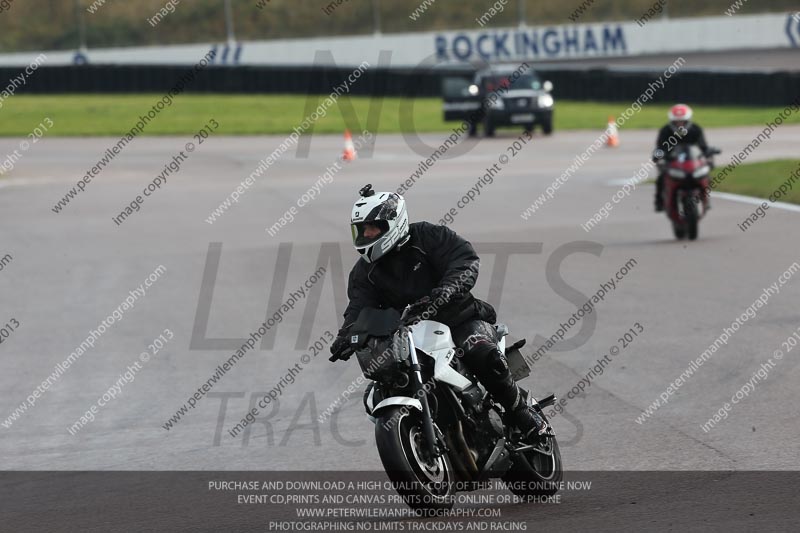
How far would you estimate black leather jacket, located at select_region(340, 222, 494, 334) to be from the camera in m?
6.95

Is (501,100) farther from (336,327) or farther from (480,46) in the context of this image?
(336,327)

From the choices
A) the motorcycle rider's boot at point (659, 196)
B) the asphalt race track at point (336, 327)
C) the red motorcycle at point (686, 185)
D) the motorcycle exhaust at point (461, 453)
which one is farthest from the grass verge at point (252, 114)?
the motorcycle exhaust at point (461, 453)

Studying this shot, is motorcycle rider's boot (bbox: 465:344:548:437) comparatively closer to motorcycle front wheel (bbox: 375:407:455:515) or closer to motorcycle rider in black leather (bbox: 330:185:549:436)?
motorcycle rider in black leather (bbox: 330:185:549:436)

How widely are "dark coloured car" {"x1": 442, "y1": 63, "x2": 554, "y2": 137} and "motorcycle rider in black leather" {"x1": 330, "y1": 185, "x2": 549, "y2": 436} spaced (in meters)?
34.5

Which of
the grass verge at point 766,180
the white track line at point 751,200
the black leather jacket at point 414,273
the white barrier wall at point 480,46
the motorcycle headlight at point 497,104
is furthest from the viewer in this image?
the white barrier wall at point 480,46

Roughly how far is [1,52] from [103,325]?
5136 centimetres

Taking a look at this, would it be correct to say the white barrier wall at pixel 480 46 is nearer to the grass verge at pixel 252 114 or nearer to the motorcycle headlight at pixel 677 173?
the grass verge at pixel 252 114

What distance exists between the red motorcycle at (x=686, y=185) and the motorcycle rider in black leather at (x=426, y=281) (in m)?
11.3

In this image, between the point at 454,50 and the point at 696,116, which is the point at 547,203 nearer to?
the point at 696,116

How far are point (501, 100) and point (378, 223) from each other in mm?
35110

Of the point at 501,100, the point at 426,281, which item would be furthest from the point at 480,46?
the point at 426,281

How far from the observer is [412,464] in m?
6.31

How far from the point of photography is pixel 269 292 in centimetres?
1531

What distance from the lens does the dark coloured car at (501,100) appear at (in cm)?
4122
